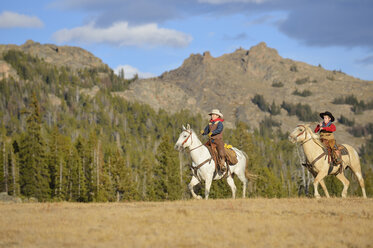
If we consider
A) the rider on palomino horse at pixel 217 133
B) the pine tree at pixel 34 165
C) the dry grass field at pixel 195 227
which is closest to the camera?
the dry grass field at pixel 195 227

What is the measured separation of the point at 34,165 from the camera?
73188 millimetres

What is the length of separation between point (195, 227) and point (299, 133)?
423 inches

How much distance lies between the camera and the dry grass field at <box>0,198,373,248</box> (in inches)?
427

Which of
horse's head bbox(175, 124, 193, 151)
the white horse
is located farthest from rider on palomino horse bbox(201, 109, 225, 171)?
horse's head bbox(175, 124, 193, 151)

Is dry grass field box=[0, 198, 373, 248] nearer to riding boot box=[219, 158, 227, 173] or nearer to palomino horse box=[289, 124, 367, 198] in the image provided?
palomino horse box=[289, 124, 367, 198]

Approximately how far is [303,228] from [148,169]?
10931 cm

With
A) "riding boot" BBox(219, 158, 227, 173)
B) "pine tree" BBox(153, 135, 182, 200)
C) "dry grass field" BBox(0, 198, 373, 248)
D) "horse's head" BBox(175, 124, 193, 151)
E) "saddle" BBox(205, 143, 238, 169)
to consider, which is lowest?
"pine tree" BBox(153, 135, 182, 200)

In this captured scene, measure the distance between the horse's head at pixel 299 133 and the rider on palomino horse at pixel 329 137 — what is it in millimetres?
1131

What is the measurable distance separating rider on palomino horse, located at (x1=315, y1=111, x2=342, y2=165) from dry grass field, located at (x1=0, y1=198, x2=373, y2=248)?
587 cm

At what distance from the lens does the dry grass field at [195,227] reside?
427 inches

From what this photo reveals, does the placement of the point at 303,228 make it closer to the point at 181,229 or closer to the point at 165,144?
the point at 181,229

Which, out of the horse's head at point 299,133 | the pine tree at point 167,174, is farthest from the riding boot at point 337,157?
the pine tree at point 167,174

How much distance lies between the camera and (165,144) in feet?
203

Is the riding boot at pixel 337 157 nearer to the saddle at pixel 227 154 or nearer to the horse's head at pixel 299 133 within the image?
the horse's head at pixel 299 133
